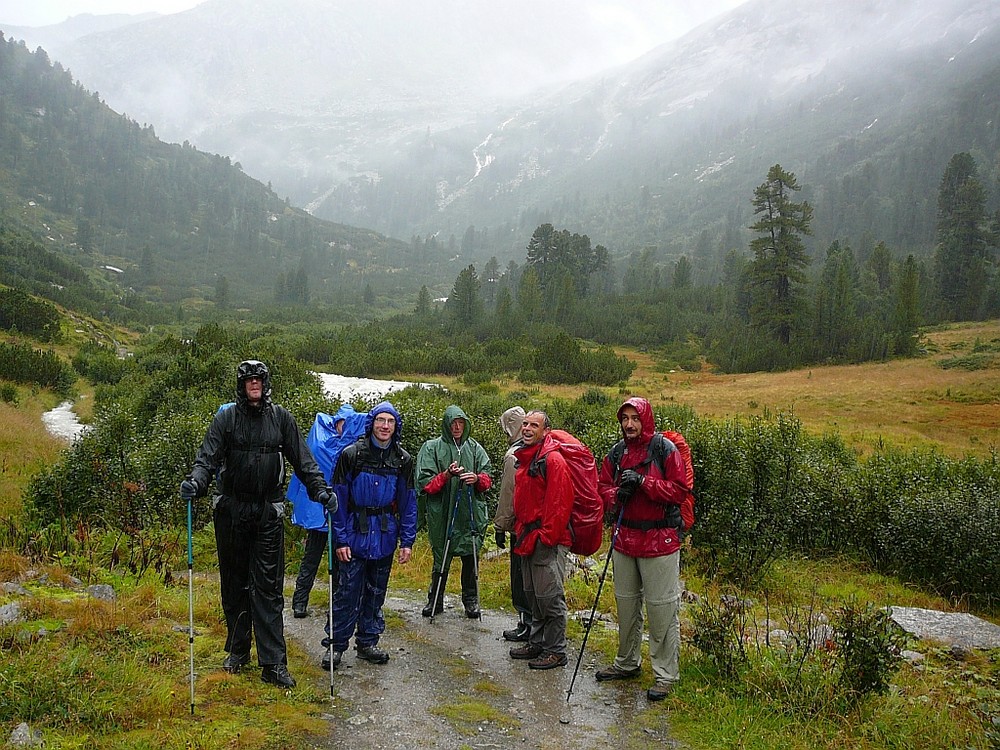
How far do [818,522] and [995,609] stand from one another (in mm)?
2860

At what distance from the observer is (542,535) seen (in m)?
5.45

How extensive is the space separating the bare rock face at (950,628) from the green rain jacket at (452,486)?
455 cm

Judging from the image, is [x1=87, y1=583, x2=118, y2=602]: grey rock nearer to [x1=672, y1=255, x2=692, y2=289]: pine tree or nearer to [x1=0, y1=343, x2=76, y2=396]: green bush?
[x1=0, y1=343, x2=76, y2=396]: green bush

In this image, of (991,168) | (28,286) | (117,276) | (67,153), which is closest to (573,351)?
(28,286)

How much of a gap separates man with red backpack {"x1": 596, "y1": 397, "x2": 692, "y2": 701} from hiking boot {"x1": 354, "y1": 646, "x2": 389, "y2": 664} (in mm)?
2027

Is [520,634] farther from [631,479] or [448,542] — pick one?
[631,479]

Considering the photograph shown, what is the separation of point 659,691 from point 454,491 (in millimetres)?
2723

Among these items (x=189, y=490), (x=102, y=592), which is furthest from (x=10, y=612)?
(x=189, y=490)

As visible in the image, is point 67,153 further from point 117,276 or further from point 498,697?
point 498,697

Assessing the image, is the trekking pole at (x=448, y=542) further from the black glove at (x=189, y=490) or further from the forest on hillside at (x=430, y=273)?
the forest on hillside at (x=430, y=273)

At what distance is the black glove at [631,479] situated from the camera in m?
4.96

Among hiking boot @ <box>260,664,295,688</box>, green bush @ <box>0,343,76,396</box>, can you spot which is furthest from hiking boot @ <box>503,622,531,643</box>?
green bush @ <box>0,343,76,396</box>

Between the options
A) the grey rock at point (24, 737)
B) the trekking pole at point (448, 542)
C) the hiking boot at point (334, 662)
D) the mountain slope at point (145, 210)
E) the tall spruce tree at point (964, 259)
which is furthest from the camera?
the mountain slope at point (145, 210)

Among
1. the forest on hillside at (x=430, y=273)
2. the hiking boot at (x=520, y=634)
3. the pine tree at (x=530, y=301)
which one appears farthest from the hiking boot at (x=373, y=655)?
the pine tree at (x=530, y=301)
